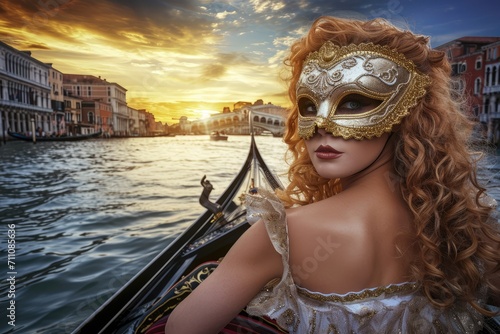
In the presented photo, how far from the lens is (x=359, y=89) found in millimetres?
690

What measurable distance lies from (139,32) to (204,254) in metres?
3.28

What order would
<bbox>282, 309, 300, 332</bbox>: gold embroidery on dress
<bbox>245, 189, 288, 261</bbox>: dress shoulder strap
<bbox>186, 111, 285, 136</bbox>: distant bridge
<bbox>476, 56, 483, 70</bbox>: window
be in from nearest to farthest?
<bbox>245, 189, 288, 261</bbox>: dress shoulder strap
<bbox>282, 309, 300, 332</bbox>: gold embroidery on dress
<bbox>186, 111, 285, 136</bbox>: distant bridge
<bbox>476, 56, 483, 70</bbox>: window

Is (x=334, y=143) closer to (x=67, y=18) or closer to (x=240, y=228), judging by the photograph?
(x=240, y=228)

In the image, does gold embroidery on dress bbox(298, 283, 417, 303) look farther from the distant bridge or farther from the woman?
the distant bridge

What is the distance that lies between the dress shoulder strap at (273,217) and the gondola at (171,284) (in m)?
0.17

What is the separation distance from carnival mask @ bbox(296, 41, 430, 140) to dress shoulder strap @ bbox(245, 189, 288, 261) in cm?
17

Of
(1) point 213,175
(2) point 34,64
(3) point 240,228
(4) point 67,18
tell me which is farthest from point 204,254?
(2) point 34,64

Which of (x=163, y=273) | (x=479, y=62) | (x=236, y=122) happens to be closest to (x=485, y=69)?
(x=479, y=62)

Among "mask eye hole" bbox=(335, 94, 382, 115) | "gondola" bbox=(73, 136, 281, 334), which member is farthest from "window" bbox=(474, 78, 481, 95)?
"mask eye hole" bbox=(335, 94, 382, 115)

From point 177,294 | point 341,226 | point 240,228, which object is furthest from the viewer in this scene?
point 240,228

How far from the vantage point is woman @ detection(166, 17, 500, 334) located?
0.60 m

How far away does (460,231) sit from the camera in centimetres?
72

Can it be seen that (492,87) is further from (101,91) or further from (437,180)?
(101,91)

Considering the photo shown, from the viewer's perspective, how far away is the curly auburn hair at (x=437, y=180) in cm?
69
